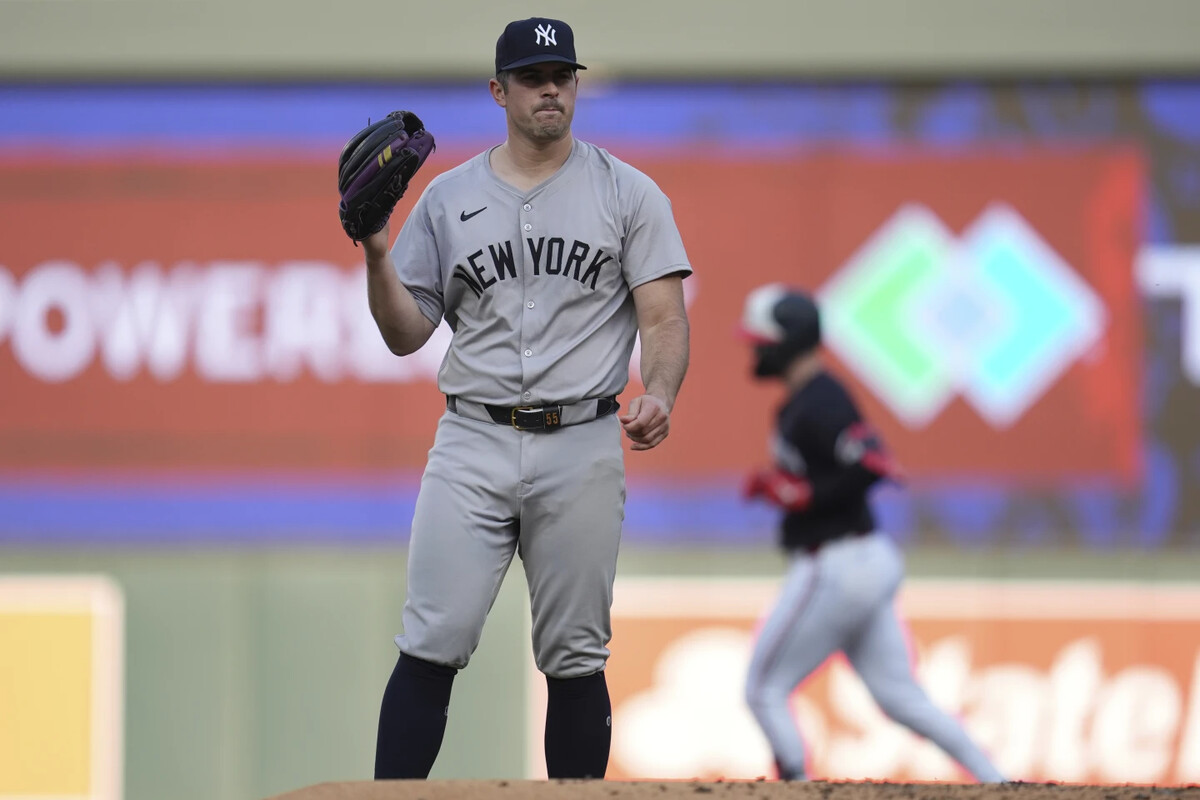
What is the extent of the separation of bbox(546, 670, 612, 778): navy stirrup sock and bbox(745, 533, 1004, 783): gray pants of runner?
6.10ft

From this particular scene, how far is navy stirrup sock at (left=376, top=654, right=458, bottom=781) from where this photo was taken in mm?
2850

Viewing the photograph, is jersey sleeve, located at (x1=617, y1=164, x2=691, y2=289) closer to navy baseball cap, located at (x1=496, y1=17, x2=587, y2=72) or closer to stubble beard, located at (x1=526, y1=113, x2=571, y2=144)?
stubble beard, located at (x1=526, y1=113, x2=571, y2=144)

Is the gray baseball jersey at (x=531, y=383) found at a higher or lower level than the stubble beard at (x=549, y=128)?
lower

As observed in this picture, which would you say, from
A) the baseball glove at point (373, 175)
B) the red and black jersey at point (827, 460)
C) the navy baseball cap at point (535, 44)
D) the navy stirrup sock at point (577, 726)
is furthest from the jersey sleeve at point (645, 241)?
the red and black jersey at point (827, 460)

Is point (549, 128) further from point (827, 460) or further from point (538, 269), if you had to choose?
point (827, 460)

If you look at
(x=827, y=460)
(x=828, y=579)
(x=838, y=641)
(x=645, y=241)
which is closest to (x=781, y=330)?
(x=827, y=460)

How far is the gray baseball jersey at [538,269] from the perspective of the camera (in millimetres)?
2949

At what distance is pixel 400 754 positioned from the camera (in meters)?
2.85

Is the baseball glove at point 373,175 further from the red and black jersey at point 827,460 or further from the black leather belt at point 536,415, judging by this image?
the red and black jersey at point 827,460

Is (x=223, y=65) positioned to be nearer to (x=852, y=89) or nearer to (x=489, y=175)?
(x=852, y=89)

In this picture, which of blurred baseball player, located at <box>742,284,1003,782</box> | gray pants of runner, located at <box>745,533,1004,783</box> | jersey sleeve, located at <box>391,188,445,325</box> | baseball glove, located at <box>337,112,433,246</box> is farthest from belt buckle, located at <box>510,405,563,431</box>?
gray pants of runner, located at <box>745,533,1004,783</box>

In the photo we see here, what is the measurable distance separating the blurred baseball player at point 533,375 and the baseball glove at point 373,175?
1.9 inches

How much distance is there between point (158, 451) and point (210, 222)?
2.95 ft

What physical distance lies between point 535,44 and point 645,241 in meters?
0.45
